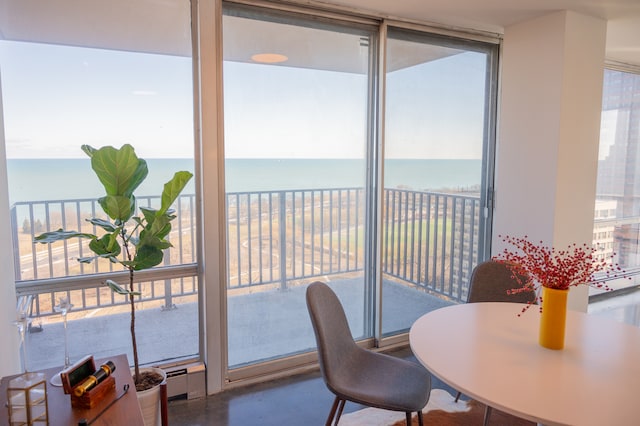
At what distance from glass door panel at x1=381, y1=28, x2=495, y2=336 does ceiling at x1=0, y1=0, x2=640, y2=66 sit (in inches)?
12.6

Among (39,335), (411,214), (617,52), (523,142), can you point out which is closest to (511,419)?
(411,214)

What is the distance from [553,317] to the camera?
171cm

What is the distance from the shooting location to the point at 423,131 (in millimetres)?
3523

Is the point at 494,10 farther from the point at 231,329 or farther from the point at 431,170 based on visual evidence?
the point at 231,329

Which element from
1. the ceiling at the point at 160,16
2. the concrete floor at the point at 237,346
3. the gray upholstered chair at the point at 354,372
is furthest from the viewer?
the concrete floor at the point at 237,346

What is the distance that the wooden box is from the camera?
5.15 ft

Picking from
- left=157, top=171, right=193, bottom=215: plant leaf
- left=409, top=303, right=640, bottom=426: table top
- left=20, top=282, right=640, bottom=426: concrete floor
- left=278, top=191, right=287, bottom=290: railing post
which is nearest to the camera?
left=409, top=303, right=640, bottom=426: table top

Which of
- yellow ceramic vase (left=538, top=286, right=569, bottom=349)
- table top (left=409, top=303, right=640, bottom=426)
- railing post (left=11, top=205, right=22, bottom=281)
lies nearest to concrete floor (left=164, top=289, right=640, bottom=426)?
table top (left=409, top=303, right=640, bottom=426)

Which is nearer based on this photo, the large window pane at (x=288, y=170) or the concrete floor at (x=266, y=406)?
the concrete floor at (x=266, y=406)

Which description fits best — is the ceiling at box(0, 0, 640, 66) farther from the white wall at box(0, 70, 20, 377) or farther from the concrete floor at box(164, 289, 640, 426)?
the concrete floor at box(164, 289, 640, 426)

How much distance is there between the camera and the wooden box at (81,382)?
157cm

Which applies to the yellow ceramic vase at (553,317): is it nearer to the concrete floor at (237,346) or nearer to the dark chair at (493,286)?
the dark chair at (493,286)

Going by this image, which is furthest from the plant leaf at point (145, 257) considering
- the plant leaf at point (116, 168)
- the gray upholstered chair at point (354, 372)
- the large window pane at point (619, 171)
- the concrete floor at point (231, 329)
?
the large window pane at point (619, 171)

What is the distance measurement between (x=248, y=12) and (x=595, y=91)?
2552mm
